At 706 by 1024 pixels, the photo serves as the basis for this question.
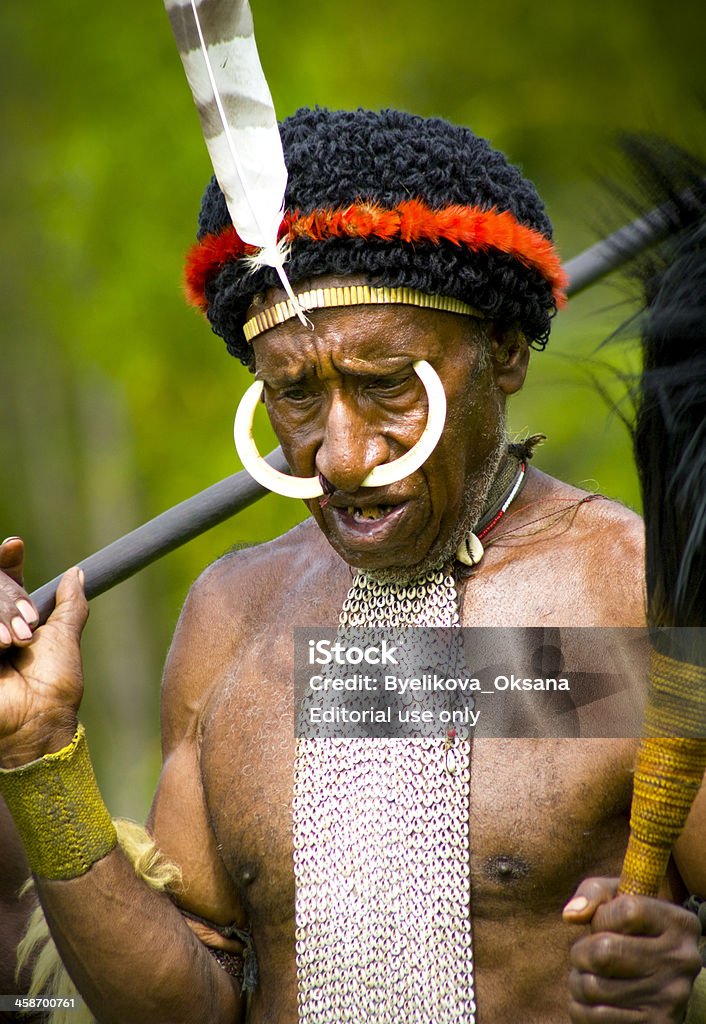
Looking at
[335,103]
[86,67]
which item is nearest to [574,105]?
[335,103]

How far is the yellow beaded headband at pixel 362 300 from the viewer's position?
104 inches

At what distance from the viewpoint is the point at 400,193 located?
8.63 ft

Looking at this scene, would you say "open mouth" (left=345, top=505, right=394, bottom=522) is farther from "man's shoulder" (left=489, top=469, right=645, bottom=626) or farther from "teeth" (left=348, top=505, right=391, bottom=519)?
"man's shoulder" (left=489, top=469, right=645, bottom=626)

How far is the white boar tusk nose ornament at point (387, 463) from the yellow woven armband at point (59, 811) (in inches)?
22.5

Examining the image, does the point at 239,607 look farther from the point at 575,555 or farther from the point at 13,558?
the point at 575,555

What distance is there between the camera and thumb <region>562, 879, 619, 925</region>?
2131mm

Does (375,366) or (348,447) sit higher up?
(375,366)

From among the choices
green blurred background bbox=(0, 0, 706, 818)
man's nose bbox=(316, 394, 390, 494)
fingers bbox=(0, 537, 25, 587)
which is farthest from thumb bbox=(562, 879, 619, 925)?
green blurred background bbox=(0, 0, 706, 818)

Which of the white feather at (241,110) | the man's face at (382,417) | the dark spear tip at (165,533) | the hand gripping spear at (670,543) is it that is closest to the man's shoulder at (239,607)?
the dark spear tip at (165,533)

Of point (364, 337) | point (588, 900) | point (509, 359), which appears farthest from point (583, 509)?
point (588, 900)

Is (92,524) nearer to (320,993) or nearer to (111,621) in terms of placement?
(111,621)

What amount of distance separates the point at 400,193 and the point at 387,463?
0.47 meters

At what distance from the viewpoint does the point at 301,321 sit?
270 cm

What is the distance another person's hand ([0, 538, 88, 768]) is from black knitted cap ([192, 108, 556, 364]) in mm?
681
